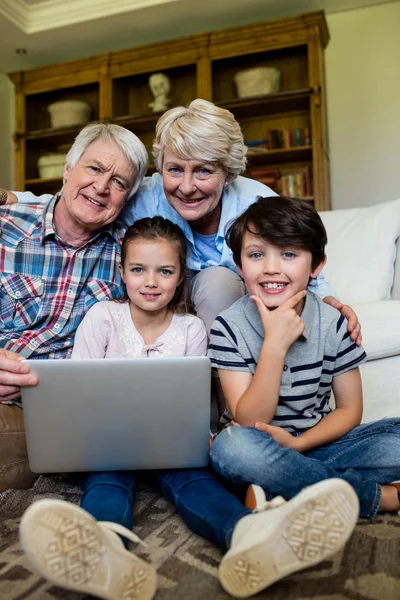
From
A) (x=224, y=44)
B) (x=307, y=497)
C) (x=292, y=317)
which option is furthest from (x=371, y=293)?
(x=224, y=44)

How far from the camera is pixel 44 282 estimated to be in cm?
147

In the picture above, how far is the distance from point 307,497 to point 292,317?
0.46m

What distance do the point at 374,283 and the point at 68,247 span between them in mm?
1105

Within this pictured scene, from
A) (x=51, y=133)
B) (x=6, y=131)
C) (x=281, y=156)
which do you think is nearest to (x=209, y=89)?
(x=281, y=156)

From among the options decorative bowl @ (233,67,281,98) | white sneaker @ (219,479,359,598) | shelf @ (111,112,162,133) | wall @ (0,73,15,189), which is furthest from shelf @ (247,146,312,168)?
white sneaker @ (219,479,359,598)

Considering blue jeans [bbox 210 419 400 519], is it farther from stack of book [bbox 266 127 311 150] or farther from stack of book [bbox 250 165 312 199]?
stack of book [bbox 266 127 311 150]

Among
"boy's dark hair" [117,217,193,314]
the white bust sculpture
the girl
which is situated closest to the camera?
the girl

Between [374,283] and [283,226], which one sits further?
[374,283]

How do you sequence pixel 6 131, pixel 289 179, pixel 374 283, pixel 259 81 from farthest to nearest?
pixel 6 131
pixel 289 179
pixel 259 81
pixel 374 283

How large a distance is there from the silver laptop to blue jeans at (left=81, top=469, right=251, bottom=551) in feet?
0.11

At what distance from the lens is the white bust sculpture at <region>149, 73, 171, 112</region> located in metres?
4.04

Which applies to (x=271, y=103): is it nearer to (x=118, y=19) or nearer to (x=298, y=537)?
(x=118, y=19)

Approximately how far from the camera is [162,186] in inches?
66.6

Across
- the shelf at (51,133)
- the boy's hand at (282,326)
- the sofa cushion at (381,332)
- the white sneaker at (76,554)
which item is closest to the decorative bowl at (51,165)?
the shelf at (51,133)
